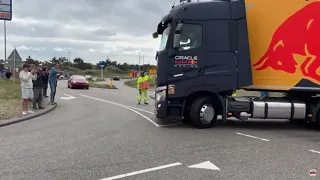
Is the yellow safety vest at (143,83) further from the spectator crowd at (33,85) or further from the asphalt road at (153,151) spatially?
the asphalt road at (153,151)

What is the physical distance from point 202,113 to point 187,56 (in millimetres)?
1661

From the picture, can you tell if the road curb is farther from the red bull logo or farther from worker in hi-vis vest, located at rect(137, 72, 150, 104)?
the red bull logo

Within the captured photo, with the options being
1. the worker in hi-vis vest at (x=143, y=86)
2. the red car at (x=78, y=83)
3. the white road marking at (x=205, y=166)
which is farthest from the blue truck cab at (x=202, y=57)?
the red car at (x=78, y=83)

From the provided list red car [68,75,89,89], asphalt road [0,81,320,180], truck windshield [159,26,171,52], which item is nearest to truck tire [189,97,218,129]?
asphalt road [0,81,320,180]

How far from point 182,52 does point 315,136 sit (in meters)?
4.20

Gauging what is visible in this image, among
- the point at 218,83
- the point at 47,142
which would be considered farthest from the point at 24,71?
the point at 218,83

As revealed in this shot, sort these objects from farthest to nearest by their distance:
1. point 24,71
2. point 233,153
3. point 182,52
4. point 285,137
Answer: point 24,71 → point 182,52 → point 285,137 → point 233,153

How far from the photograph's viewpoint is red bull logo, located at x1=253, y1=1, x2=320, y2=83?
10102 mm

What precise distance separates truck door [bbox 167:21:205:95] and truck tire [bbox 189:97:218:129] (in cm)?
51

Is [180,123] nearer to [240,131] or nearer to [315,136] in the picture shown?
[240,131]

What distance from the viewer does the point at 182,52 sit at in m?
9.89

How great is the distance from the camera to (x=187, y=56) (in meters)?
9.90

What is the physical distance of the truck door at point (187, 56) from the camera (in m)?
9.88

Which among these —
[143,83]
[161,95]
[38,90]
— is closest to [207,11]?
[161,95]
